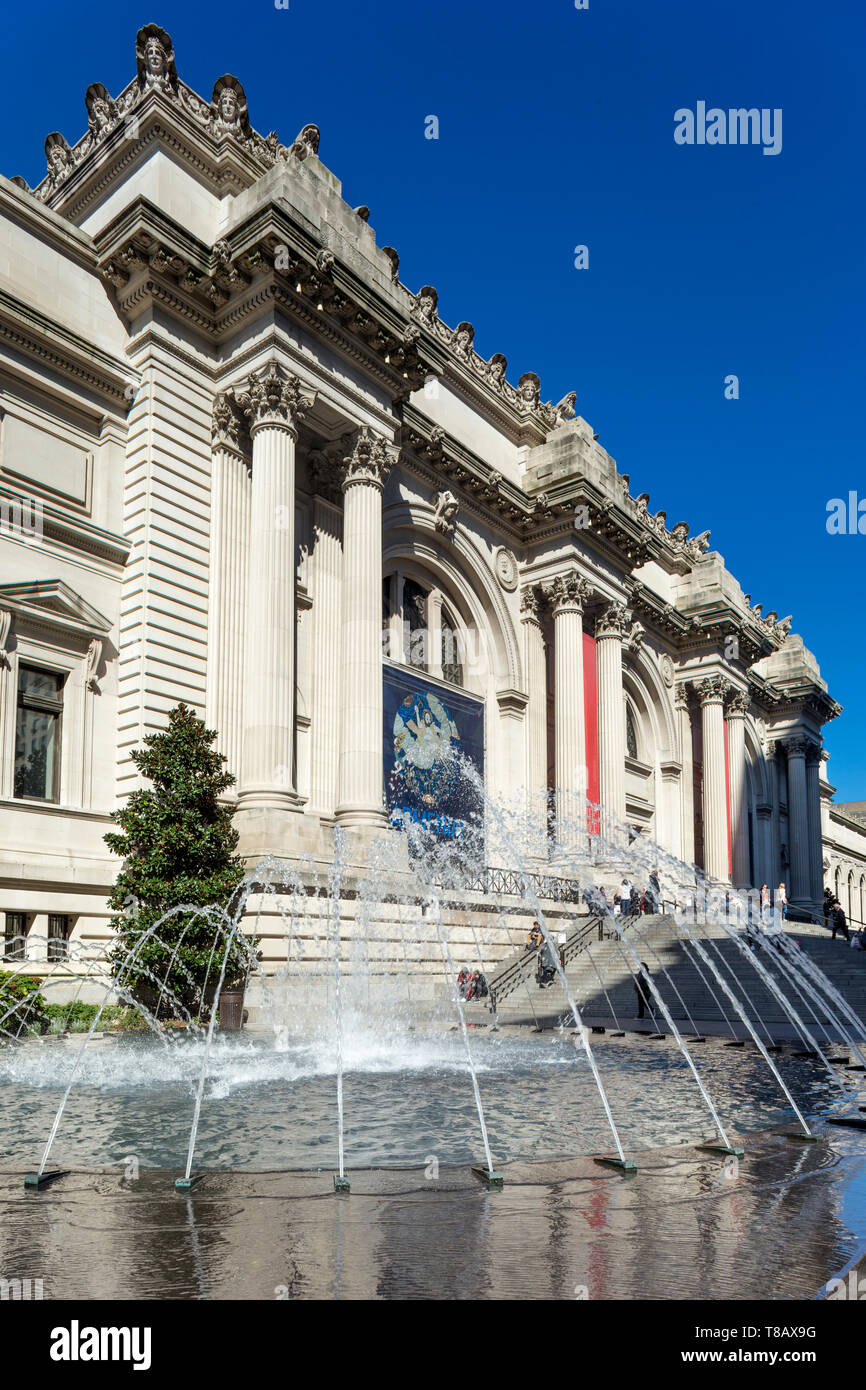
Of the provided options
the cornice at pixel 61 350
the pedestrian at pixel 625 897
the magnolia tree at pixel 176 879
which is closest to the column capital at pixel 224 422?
the cornice at pixel 61 350

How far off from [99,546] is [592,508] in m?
19.9

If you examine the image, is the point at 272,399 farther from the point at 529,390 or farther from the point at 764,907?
the point at 764,907

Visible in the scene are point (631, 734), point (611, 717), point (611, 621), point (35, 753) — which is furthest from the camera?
point (631, 734)

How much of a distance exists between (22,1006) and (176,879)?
11.7ft

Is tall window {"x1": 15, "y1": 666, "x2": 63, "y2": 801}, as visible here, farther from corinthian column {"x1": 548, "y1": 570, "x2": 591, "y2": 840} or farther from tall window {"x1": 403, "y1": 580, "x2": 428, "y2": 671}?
corinthian column {"x1": 548, "y1": 570, "x2": 591, "y2": 840}

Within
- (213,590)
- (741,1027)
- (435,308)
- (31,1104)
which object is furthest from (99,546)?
(435,308)

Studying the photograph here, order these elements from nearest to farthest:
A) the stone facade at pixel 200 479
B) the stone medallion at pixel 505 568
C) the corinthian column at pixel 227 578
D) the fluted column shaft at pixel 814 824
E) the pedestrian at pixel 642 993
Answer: the pedestrian at pixel 642 993 < the stone facade at pixel 200 479 < the corinthian column at pixel 227 578 < the stone medallion at pixel 505 568 < the fluted column shaft at pixel 814 824

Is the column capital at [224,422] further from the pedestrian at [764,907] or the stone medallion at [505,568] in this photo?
the pedestrian at [764,907]

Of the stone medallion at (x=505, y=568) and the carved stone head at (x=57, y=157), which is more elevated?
the carved stone head at (x=57, y=157)

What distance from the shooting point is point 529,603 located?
125 feet

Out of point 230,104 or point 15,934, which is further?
point 230,104

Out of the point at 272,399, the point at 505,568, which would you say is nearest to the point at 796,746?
the point at 505,568

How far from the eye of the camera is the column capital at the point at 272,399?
24016mm

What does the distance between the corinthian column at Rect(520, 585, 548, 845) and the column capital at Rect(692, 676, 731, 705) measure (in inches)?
545
